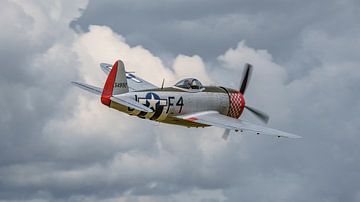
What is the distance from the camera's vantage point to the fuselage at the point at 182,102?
153 feet

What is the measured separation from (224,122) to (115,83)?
818 centimetres

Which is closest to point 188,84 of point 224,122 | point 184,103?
point 184,103

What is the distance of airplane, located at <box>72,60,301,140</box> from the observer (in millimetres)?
44906

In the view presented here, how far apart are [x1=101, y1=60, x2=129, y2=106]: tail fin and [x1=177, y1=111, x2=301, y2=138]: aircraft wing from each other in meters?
5.34

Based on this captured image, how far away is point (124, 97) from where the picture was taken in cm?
4481

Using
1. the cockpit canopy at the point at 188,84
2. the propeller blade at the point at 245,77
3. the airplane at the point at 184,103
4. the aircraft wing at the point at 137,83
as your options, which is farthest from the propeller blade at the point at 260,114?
the aircraft wing at the point at 137,83

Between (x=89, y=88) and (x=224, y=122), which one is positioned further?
(x=89, y=88)

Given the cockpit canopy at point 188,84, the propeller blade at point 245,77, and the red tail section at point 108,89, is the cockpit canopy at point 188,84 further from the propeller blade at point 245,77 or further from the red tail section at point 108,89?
the red tail section at point 108,89

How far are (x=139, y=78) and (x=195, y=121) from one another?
15.9 m

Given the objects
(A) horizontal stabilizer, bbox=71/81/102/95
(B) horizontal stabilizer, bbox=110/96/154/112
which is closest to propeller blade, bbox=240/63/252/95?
(A) horizontal stabilizer, bbox=71/81/102/95

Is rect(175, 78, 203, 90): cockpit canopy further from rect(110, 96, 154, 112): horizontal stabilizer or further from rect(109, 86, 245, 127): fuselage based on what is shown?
rect(110, 96, 154, 112): horizontal stabilizer

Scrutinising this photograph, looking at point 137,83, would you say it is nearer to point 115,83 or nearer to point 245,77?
point 245,77

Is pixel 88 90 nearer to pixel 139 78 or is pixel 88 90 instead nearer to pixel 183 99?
pixel 183 99

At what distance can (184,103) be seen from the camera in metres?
48.8
